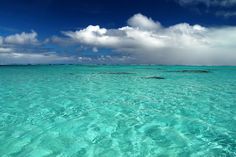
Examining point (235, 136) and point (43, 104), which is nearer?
point (235, 136)

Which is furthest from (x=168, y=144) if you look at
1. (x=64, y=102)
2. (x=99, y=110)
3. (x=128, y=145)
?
(x=64, y=102)

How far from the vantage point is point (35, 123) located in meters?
9.38

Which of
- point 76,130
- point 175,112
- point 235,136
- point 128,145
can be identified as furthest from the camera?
point 175,112

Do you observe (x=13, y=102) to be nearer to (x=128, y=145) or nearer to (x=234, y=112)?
(x=128, y=145)

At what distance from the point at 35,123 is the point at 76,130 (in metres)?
1.99

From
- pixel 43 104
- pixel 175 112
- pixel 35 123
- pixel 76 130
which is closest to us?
pixel 76 130

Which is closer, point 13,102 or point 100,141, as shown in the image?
point 100,141

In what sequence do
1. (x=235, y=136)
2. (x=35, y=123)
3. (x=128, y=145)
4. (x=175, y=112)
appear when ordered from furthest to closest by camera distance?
(x=175, y=112), (x=35, y=123), (x=235, y=136), (x=128, y=145)

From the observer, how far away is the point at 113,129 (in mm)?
8711

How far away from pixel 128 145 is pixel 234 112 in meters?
7.05

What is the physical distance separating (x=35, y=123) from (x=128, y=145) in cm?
431

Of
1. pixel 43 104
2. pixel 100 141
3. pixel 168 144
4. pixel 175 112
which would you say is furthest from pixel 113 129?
pixel 43 104

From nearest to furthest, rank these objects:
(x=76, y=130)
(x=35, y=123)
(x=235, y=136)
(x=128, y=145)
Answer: (x=128, y=145)
(x=235, y=136)
(x=76, y=130)
(x=35, y=123)

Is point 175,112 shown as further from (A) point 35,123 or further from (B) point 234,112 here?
(A) point 35,123
